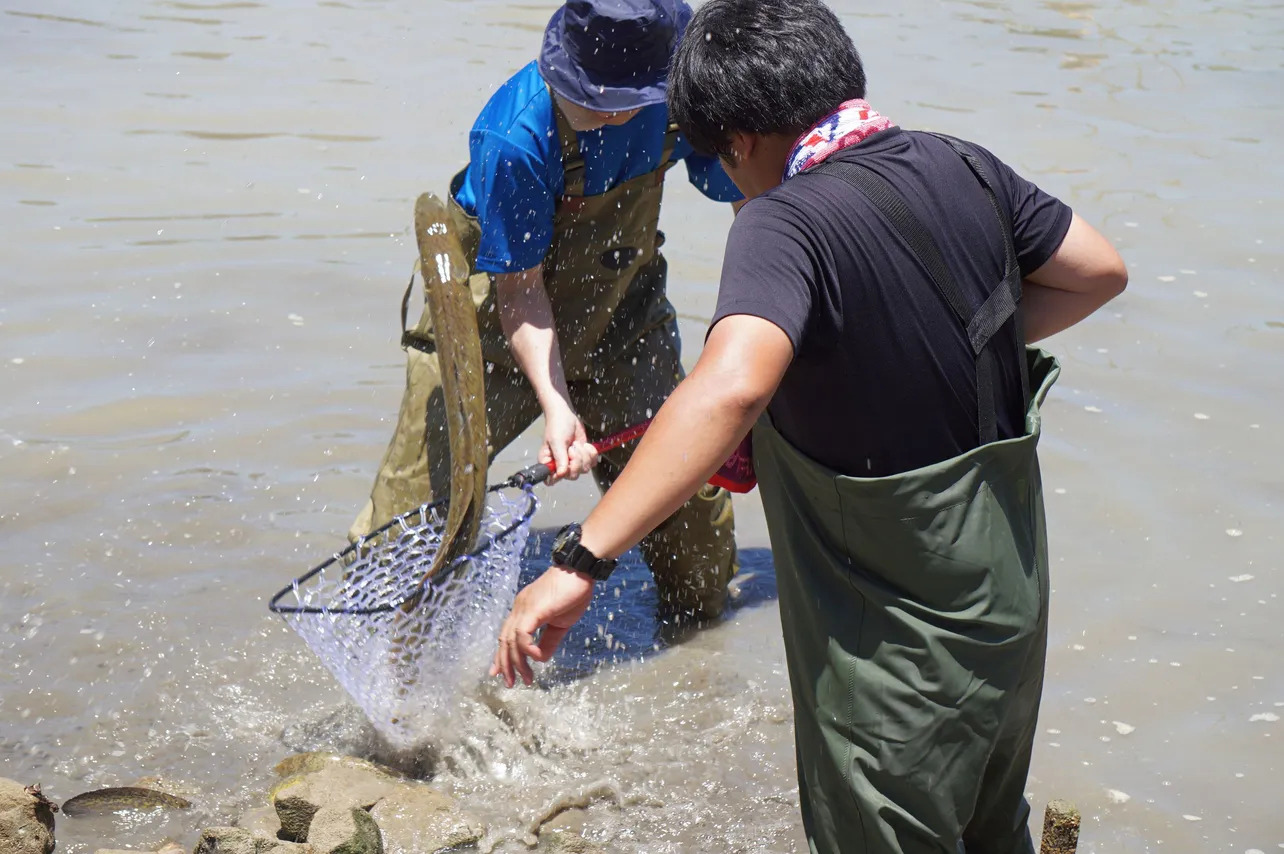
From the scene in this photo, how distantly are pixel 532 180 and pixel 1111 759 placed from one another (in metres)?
2.42

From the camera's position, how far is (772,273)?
6.64 ft

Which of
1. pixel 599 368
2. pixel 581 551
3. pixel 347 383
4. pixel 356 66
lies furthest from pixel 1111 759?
pixel 356 66

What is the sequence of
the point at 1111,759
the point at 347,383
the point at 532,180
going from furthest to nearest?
the point at 347,383
the point at 1111,759
the point at 532,180

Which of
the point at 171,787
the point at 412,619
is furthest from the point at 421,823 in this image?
the point at 171,787

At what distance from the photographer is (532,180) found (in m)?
3.50

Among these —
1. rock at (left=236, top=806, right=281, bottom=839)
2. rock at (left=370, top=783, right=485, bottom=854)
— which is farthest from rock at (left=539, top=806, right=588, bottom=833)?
rock at (left=236, top=806, right=281, bottom=839)

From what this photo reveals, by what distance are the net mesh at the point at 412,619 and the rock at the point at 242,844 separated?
53 cm

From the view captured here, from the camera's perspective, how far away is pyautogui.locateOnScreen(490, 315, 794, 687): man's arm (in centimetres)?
196

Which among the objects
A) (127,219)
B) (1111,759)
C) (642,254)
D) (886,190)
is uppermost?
(886,190)

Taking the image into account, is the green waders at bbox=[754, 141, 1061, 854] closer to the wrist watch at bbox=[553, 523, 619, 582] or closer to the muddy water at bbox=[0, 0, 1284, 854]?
the wrist watch at bbox=[553, 523, 619, 582]

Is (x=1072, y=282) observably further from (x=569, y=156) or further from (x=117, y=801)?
(x=117, y=801)

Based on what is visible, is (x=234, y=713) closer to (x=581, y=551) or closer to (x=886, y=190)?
(x=581, y=551)

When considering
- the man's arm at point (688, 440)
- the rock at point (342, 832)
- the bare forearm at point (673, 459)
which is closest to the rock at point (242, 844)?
the rock at point (342, 832)

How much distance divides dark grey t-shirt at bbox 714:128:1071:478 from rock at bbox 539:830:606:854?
1.65 m
